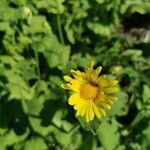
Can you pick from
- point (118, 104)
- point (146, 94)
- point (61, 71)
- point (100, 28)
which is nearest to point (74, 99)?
point (118, 104)

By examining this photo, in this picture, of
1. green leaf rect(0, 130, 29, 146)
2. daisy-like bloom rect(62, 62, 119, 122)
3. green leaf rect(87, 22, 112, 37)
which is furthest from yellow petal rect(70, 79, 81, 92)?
green leaf rect(87, 22, 112, 37)

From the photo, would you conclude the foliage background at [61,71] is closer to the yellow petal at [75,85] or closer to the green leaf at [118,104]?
the green leaf at [118,104]

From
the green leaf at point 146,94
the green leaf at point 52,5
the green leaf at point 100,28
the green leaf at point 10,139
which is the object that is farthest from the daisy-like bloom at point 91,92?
the green leaf at point 100,28

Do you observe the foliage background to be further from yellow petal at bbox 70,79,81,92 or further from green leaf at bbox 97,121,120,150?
yellow petal at bbox 70,79,81,92

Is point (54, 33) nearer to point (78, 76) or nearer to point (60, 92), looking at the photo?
point (60, 92)

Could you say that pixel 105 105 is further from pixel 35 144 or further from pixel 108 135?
pixel 35 144

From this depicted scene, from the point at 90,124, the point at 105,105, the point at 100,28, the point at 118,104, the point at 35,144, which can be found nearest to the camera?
the point at 105,105
